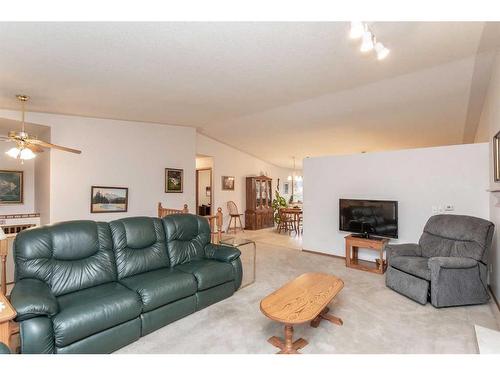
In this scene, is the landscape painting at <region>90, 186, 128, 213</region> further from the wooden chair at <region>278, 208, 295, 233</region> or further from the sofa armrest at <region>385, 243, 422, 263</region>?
the sofa armrest at <region>385, 243, 422, 263</region>

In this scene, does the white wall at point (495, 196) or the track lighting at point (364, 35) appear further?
the white wall at point (495, 196)

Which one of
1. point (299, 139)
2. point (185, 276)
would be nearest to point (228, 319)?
point (185, 276)

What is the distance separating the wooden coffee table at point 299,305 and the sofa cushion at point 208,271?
0.81 meters

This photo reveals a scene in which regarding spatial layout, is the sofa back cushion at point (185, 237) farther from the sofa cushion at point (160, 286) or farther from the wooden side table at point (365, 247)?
the wooden side table at point (365, 247)

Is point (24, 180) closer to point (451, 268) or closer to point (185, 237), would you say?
point (185, 237)

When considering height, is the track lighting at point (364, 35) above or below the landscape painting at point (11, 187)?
above

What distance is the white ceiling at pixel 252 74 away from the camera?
7.63ft

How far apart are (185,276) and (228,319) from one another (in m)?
0.62

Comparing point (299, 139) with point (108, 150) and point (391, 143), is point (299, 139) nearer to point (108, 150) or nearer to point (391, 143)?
point (391, 143)

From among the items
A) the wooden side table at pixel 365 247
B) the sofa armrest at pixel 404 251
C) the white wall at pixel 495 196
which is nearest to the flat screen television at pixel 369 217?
the wooden side table at pixel 365 247

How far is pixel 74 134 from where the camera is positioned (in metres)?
4.69

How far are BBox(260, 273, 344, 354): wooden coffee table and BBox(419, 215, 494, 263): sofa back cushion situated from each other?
1693 millimetres

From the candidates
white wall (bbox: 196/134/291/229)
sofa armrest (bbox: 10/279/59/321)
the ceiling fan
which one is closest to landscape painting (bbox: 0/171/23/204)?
the ceiling fan

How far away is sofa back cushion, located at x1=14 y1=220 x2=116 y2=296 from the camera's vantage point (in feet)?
7.30
